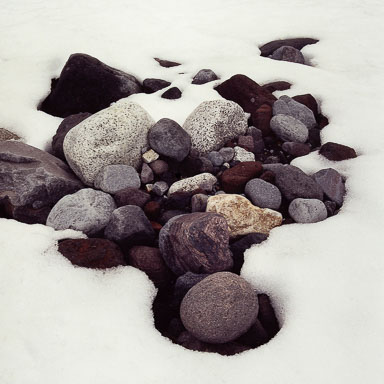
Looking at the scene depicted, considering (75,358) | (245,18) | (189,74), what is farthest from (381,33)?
(75,358)

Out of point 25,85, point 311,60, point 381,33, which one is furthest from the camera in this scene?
point 381,33

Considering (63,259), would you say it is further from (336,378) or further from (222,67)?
(222,67)

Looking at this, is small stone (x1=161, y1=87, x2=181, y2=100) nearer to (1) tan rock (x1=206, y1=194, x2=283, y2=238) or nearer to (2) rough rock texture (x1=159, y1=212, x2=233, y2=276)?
(1) tan rock (x1=206, y1=194, x2=283, y2=238)

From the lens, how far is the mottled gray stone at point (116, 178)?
311 centimetres

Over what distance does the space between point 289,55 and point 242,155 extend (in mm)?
2634

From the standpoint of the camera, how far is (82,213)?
277 centimetres

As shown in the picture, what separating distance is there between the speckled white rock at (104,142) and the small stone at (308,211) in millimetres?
1488

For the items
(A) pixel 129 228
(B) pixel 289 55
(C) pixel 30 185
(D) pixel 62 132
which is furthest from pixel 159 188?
(B) pixel 289 55

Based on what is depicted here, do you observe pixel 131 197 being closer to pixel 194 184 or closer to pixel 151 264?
pixel 194 184

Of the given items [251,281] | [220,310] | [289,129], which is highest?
[289,129]

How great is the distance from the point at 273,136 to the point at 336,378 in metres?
2.52

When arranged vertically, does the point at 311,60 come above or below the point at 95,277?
above

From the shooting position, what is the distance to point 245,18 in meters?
6.80

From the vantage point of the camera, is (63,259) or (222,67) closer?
(63,259)
